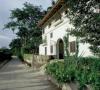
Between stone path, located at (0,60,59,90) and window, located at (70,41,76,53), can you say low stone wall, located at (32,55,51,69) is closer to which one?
window, located at (70,41,76,53)

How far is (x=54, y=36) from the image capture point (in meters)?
30.2

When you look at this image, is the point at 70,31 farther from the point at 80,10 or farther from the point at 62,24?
the point at 62,24

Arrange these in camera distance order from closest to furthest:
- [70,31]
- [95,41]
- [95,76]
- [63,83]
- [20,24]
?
[95,76] < [95,41] < [70,31] < [63,83] < [20,24]

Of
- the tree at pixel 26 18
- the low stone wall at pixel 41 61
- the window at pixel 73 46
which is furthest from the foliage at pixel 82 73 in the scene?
the tree at pixel 26 18

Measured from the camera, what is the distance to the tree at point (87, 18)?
9312 mm

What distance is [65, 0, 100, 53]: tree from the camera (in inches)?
367

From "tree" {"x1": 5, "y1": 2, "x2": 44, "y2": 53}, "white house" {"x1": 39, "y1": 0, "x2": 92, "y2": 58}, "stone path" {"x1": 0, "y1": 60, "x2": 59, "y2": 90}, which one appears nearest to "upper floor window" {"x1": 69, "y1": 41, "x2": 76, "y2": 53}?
"white house" {"x1": 39, "y1": 0, "x2": 92, "y2": 58}

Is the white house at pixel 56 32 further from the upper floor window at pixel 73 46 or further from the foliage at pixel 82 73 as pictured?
the foliage at pixel 82 73

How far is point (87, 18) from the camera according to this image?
9461mm

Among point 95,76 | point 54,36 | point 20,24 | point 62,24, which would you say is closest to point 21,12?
point 20,24

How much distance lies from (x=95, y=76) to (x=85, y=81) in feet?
2.26

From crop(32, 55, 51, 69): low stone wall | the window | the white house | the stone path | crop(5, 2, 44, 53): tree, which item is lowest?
the stone path

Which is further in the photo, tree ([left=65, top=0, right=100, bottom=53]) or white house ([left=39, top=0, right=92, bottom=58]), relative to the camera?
white house ([left=39, top=0, right=92, bottom=58])

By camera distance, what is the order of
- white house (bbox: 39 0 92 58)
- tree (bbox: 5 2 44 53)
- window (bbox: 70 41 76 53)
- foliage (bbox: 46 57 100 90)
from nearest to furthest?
foliage (bbox: 46 57 100 90), window (bbox: 70 41 76 53), white house (bbox: 39 0 92 58), tree (bbox: 5 2 44 53)
